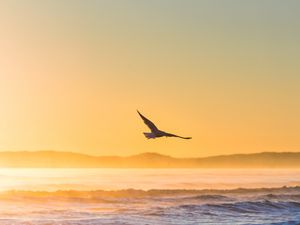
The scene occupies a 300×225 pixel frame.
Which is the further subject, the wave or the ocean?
the wave

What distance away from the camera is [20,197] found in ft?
186

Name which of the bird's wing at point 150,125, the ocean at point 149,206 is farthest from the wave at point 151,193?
the bird's wing at point 150,125

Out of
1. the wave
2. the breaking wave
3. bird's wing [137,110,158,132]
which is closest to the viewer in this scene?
bird's wing [137,110,158,132]

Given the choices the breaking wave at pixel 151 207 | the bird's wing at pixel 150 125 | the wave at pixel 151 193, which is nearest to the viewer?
the bird's wing at pixel 150 125

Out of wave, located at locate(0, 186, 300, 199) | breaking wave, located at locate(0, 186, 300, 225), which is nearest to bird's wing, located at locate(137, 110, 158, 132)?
breaking wave, located at locate(0, 186, 300, 225)

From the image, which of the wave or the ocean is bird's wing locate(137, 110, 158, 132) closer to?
the ocean

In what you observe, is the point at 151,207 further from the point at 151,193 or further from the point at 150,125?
the point at 150,125

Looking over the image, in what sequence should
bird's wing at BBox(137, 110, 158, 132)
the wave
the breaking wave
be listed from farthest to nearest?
the wave → the breaking wave → bird's wing at BBox(137, 110, 158, 132)

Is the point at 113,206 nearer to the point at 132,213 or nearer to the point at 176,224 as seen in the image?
the point at 132,213

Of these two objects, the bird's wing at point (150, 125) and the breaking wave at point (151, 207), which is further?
the breaking wave at point (151, 207)

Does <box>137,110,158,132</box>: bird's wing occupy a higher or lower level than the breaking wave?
higher

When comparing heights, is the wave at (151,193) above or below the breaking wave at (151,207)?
above

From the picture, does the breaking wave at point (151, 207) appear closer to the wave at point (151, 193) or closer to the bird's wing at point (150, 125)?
the wave at point (151, 193)

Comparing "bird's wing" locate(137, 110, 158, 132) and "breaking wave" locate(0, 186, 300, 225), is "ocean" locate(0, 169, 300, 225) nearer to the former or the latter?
"breaking wave" locate(0, 186, 300, 225)
